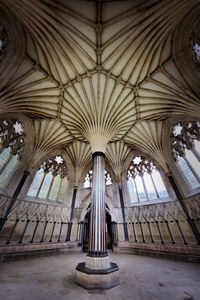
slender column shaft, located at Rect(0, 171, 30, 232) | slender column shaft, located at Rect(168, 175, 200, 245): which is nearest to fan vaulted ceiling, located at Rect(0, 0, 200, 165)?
slender column shaft, located at Rect(168, 175, 200, 245)

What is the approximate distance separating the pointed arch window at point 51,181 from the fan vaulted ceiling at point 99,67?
3.25m

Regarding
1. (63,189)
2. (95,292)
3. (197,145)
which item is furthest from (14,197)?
(197,145)

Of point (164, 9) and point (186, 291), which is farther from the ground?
point (164, 9)

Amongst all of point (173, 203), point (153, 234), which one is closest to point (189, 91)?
point (173, 203)

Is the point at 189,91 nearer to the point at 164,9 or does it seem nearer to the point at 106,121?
the point at 164,9

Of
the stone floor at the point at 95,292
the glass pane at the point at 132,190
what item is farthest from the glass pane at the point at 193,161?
the stone floor at the point at 95,292

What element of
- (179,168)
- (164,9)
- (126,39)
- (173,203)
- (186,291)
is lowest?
(186,291)

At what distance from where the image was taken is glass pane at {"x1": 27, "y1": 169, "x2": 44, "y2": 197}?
11.5 meters

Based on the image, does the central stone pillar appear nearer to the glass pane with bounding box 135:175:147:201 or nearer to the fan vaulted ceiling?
the fan vaulted ceiling

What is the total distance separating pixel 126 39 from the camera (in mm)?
7039

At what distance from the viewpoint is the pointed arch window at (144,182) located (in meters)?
12.0

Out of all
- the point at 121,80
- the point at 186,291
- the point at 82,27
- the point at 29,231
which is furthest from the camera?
the point at 29,231

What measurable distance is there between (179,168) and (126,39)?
9.24 meters

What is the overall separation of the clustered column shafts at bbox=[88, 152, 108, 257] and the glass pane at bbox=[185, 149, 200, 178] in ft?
21.5
